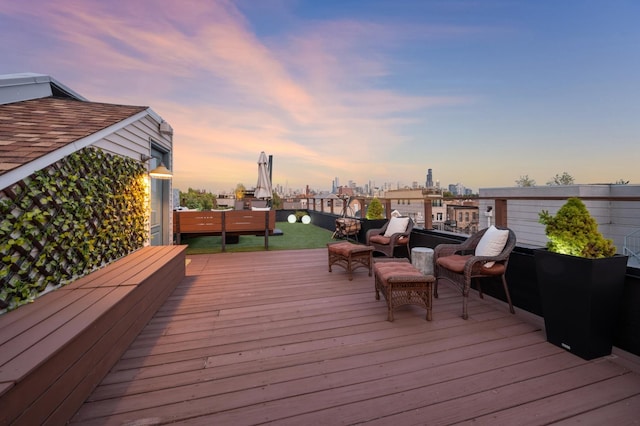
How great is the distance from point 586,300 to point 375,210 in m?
4.41

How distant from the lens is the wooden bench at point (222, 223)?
623 cm

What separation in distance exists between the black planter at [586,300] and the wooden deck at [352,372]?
11 cm

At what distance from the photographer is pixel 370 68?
26.9 ft

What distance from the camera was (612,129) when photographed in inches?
346

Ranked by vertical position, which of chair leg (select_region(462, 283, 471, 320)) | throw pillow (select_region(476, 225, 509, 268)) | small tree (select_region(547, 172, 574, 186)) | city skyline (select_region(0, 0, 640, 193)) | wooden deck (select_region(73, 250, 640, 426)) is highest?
city skyline (select_region(0, 0, 640, 193))

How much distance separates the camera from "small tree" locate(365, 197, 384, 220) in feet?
20.2

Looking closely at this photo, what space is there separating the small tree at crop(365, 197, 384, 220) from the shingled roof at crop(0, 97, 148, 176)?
4723 millimetres

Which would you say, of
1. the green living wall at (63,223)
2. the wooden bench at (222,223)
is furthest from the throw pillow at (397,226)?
the green living wall at (63,223)

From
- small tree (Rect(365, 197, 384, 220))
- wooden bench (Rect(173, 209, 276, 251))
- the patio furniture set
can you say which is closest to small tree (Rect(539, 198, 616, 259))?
the patio furniture set

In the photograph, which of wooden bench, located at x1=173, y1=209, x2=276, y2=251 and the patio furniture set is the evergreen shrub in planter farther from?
wooden bench, located at x1=173, y1=209, x2=276, y2=251

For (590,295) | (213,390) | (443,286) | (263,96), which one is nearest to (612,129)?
(443,286)

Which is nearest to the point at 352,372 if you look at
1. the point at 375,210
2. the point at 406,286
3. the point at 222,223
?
the point at 406,286

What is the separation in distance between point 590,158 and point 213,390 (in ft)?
48.0

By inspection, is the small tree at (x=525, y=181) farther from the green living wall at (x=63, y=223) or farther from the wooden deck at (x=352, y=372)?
the green living wall at (x=63, y=223)
